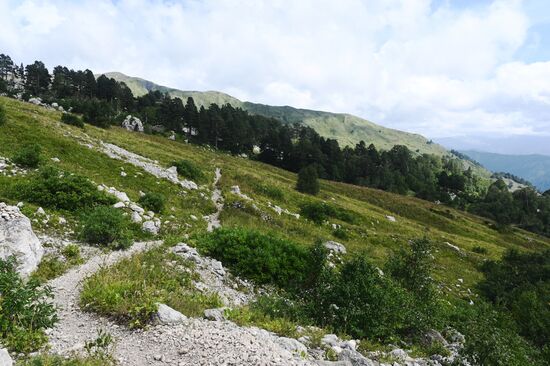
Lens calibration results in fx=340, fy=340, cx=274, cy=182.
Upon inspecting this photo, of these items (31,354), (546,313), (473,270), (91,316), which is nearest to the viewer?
(31,354)

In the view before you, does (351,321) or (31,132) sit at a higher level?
(31,132)

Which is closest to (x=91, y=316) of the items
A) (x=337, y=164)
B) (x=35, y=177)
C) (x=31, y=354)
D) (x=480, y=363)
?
(x=31, y=354)

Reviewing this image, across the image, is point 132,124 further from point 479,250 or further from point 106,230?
point 479,250

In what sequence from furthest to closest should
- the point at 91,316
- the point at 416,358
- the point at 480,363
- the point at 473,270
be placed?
the point at 473,270, the point at 416,358, the point at 480,363, the point at 91,316

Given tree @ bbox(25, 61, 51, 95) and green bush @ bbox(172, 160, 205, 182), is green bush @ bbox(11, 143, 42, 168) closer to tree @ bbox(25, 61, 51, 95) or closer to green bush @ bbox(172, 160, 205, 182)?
green bush @ bbox(172, 160, 205, 182)

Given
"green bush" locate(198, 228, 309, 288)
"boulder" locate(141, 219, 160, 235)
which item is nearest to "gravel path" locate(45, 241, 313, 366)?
"green bush" locate(198, 228, 309, 288)

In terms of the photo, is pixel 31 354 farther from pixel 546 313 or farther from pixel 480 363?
pixel 546 313

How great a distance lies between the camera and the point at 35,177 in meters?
19.0

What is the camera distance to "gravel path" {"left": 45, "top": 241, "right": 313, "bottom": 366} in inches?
289

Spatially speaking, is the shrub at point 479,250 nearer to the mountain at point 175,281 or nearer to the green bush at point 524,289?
the green bush at point 524,289

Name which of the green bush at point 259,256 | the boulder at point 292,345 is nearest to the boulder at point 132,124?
the green bush at point 259,256

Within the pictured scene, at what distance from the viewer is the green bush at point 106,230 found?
1496cm

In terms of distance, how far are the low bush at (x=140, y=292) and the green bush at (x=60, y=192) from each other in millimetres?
6885

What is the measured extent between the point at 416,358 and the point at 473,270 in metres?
30.6
